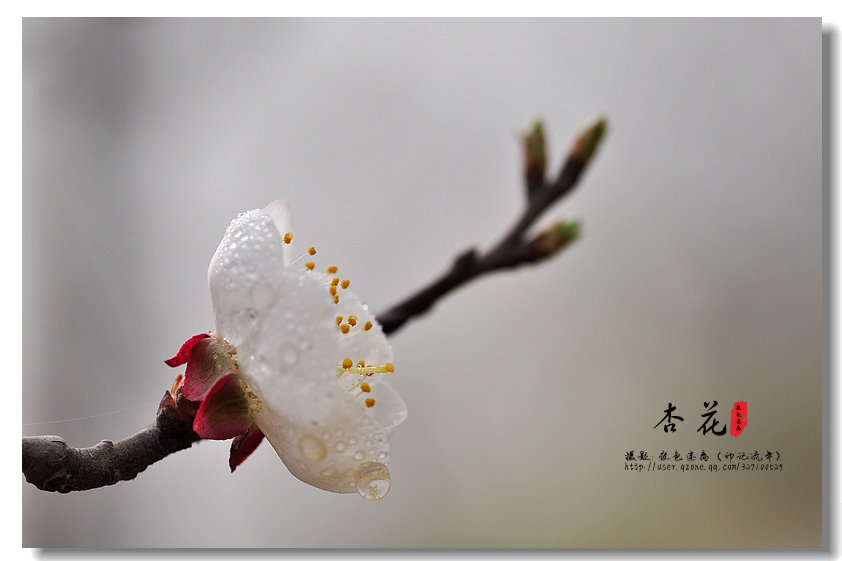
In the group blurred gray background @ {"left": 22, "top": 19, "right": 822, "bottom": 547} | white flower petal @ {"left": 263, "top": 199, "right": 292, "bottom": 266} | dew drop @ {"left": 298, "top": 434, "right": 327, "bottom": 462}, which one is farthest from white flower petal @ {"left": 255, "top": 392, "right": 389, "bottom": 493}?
blurred gray background @ {"left": 22, "top": 19, "right": 822, "bottom": 547}

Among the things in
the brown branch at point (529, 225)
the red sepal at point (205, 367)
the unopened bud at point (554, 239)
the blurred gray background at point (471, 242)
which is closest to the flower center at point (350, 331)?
the red sepal at point (205, 367)

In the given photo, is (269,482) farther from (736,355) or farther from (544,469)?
(736,355)

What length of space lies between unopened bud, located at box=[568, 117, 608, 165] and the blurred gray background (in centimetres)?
33

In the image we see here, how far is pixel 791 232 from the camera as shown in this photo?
1.35 metres

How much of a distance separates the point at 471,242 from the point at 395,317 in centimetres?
46

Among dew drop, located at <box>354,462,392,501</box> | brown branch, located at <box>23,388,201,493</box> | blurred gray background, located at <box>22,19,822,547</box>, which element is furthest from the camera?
blurred gray background, located at <box>22,19,822,547</box>

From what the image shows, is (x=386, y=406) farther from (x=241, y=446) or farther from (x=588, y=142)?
(x=588, y=142)

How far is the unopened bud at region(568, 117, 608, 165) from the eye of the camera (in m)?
1.05

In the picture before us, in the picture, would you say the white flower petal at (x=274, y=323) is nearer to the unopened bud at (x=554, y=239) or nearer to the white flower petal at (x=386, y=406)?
the white flower petal at (x=386, y=406)

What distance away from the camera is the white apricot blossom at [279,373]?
2.01 feet

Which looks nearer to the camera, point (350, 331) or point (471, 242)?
point (350, 331)

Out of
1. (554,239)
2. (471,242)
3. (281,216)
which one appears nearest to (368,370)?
(281,216)

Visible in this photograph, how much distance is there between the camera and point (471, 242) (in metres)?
1.41

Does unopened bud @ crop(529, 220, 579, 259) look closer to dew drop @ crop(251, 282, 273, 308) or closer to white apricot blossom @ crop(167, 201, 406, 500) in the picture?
white apricot blossom @ crop(167, 201, 406, 500)
